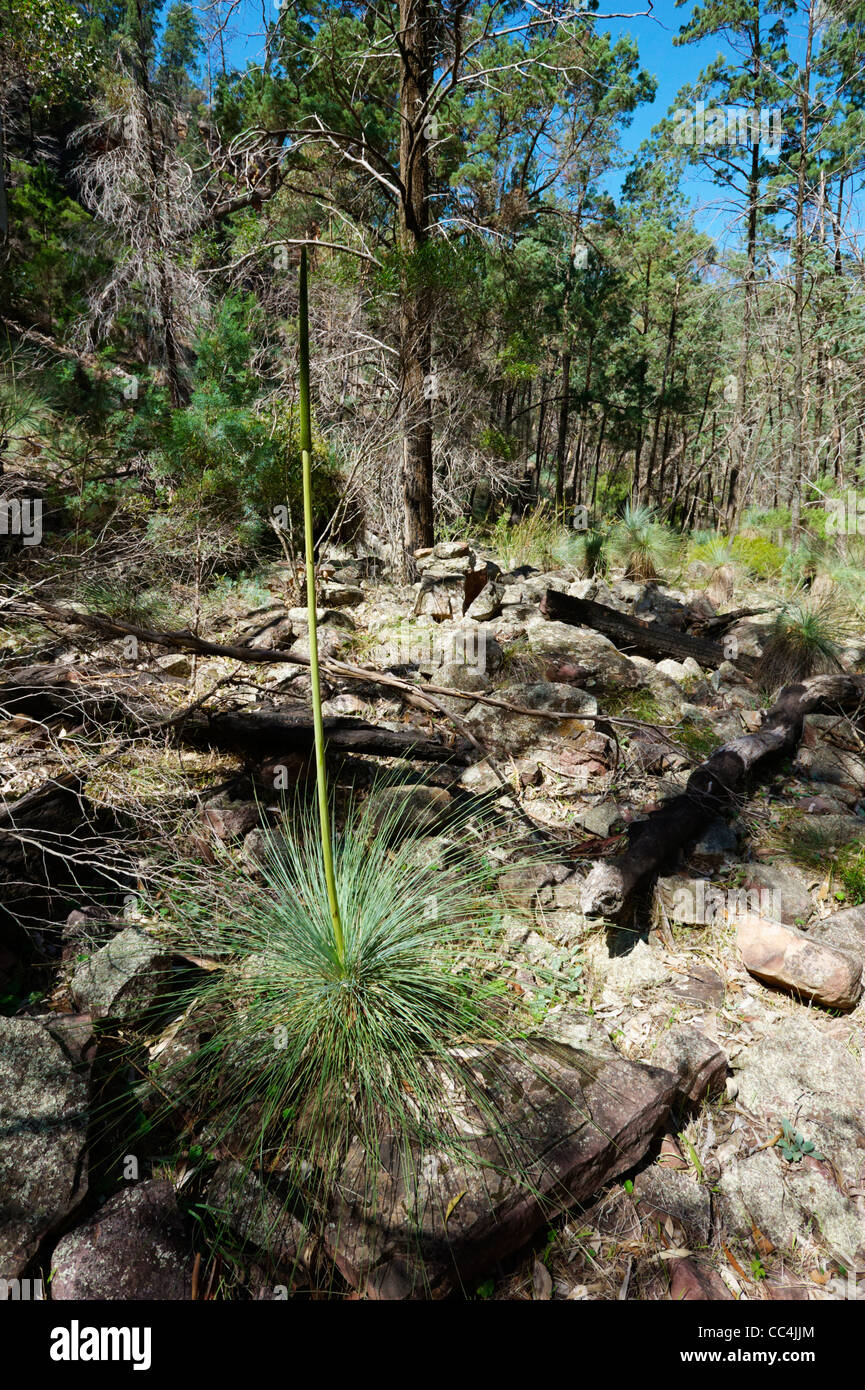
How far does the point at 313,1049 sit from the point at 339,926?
1.21 feet

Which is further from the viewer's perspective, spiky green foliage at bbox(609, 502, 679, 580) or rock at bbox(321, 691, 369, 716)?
spiky green foliage at bbox(609, 502, 679, 580)

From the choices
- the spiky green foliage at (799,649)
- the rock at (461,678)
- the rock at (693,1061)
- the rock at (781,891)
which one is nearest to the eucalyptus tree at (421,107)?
the rock at (461,678)

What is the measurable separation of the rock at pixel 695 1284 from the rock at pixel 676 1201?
0.32 feet

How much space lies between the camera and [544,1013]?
2512 mm

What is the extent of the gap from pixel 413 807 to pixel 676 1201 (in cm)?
183

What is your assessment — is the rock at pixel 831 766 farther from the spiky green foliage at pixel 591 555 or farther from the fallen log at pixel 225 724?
the spiky green foliage at pixel 591 555

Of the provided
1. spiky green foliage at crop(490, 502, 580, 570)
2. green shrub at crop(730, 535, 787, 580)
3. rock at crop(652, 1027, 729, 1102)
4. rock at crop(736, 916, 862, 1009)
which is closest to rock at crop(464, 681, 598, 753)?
rock at crop(736, 916, 862, 1009)

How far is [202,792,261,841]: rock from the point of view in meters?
3.25

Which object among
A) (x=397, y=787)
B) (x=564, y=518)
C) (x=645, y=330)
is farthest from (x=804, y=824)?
(x=645, y=330)

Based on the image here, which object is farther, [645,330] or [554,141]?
[645,330]

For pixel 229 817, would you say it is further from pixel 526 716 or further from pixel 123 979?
pixel 526 716

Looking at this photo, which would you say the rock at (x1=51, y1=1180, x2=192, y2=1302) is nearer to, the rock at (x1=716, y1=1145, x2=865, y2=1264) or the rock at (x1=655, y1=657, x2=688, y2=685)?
the rock at (x1=716, y1=1145, x2=865, y2=1264)

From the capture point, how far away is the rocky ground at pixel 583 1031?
1.78 m
